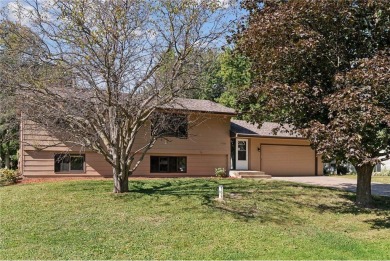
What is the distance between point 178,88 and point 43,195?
19.4 ft

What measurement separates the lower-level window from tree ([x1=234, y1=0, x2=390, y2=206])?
9.28 meters

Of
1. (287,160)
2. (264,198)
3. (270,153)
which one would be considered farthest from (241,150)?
(264,198)

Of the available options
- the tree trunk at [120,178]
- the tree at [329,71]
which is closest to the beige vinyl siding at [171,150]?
the tree trunk at [120,178]

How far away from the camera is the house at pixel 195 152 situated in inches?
739

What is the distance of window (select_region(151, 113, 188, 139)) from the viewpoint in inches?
642

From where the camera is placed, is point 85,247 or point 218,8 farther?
point 218,8

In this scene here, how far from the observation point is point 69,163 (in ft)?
64.0

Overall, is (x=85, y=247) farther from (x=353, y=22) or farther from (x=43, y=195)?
(x=353, y=22)

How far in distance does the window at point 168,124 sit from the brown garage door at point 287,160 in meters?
5.83

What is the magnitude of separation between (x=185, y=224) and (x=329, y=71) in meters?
6.59

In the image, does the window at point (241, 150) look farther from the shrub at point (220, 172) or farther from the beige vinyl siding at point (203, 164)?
the shrub at point (220, 172)

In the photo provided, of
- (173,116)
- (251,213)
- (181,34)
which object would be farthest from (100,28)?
(173,116)

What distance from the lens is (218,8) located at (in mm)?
12094

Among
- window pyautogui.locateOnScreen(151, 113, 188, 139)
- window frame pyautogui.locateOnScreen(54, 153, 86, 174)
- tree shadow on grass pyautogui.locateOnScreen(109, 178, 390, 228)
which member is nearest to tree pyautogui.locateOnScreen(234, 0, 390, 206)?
Answer: tree shadow on grass pyautogui.locateOnScreen(109, 178, 390, 228)
